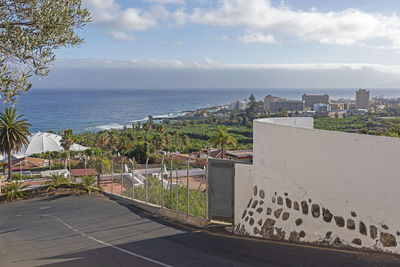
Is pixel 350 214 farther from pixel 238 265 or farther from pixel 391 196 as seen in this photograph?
pixel 238 265

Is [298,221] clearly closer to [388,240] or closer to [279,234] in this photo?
[279,234]

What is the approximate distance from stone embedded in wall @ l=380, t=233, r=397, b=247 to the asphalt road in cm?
27

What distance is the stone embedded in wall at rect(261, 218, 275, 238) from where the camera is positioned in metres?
10.0

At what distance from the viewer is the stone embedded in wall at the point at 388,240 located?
7.62 meters

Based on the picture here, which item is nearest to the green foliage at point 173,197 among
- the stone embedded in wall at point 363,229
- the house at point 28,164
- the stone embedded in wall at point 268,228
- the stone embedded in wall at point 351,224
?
the stone embedded in wall at point 268,228

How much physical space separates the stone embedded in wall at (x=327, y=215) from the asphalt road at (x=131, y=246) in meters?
0.73

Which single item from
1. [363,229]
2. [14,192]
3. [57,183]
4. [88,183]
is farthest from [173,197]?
[14,192]

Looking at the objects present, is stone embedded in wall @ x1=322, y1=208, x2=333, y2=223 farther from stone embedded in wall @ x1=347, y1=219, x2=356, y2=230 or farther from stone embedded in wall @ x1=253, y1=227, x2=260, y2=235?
stone embedded in wall @ x1=253, y1=227, x2=260, y2=235

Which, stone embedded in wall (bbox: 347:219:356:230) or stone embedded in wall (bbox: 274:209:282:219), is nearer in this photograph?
stone embedded in wall (bbox: 347:219:356:230)

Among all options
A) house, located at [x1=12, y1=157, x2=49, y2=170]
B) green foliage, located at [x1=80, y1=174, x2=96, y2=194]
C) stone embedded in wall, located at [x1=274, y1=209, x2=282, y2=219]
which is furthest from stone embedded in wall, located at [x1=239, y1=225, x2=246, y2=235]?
house, located at [x1=12, y1=157, x2=49, y2=170]

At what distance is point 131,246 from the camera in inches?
424

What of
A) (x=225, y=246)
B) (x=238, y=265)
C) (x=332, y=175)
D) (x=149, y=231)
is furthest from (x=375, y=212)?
(x=149, y=231)

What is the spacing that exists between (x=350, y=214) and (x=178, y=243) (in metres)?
4.91

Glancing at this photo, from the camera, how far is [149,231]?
41.1 feet
